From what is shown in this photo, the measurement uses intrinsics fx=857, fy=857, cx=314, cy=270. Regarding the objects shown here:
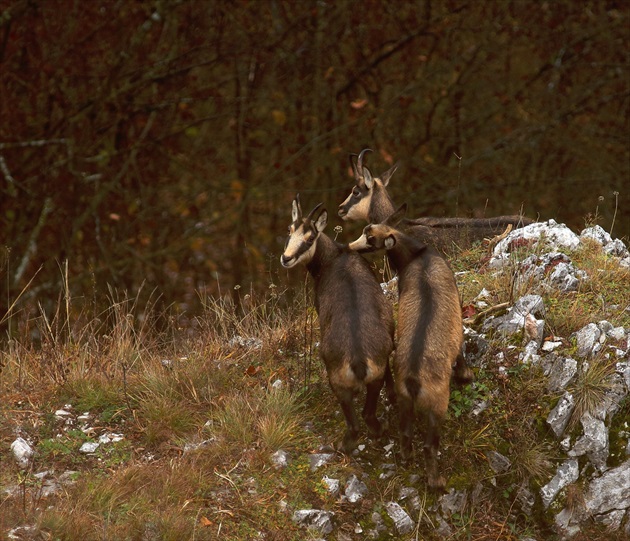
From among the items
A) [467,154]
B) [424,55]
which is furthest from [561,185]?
[424,55]

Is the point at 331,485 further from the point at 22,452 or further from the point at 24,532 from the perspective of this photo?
the point at 22,452

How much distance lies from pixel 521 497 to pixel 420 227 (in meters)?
4.20

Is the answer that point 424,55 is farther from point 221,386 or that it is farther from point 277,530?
point 277,530

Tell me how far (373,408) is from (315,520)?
0.96 metres

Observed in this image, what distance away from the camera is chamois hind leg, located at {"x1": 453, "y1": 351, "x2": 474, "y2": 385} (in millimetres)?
6949

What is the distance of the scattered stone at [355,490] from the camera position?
6465mm

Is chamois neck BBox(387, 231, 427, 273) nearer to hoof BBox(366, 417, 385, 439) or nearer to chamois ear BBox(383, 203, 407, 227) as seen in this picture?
chamois ear BBox(383, 203, 407, 227)

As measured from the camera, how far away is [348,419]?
658 cm

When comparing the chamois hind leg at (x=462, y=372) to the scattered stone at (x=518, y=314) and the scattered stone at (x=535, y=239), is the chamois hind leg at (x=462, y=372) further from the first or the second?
the scattered stone at (x=535, y=239)

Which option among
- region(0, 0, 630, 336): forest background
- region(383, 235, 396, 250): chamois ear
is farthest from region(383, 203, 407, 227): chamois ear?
region(0, 0, 630, 336): forest background

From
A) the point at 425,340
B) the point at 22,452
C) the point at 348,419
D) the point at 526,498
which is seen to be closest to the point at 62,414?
the point at 22,452

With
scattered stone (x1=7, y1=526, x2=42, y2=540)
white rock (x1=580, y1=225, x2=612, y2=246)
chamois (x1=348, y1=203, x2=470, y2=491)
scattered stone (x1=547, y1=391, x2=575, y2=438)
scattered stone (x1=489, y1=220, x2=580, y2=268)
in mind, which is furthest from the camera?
white rock (x1=580, y1=225, x2=612, y2=246)

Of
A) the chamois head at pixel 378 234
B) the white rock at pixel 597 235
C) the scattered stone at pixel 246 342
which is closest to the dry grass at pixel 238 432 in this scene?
the scattered stone at pixel 246 342

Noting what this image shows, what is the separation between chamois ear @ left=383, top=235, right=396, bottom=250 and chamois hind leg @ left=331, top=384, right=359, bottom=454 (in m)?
1.32
